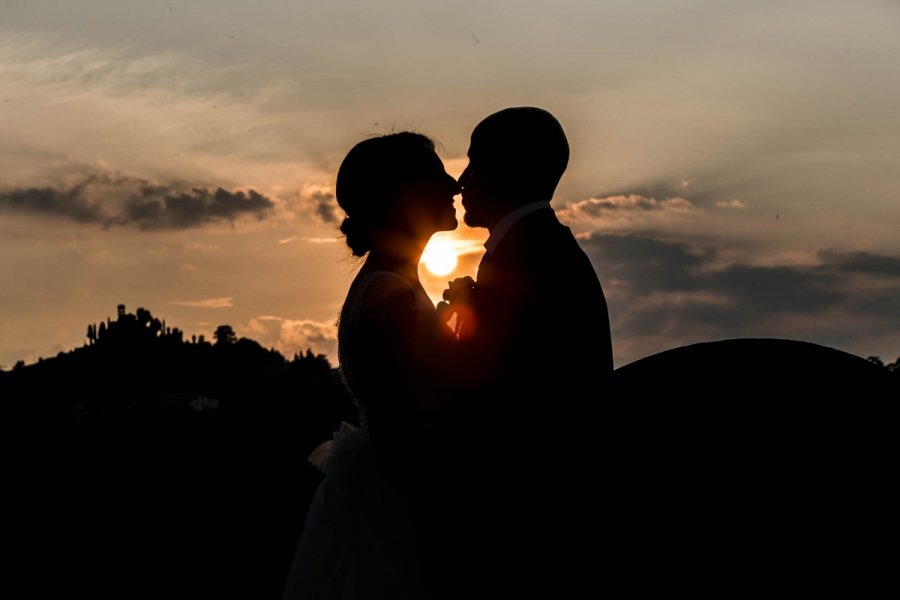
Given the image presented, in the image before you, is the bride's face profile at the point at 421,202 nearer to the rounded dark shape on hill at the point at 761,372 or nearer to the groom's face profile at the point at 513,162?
the groom's face profile at the point at 513,162

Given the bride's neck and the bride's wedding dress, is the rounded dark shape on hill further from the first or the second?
the bride's neck

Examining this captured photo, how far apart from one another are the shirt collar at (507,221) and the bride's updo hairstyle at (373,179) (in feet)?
1.58

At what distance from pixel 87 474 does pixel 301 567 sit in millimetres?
9548

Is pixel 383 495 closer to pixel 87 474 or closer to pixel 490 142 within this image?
pixel 490 142

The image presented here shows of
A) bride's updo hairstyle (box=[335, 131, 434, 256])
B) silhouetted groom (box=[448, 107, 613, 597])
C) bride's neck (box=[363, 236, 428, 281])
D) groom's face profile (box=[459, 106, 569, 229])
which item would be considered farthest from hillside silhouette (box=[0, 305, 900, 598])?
bride's updo hairstyle (box=[335, 131, 434, 256])

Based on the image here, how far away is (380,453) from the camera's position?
16.1 ft

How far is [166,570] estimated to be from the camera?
33.6ft

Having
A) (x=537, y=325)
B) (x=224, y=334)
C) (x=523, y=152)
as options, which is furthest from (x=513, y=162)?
(x=224, y=334)

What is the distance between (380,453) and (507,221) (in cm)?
116

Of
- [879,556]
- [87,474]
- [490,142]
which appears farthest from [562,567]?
[87,474]

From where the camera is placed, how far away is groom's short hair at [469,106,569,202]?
4.96 meters

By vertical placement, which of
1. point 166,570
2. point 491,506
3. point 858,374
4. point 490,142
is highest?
point 490,142

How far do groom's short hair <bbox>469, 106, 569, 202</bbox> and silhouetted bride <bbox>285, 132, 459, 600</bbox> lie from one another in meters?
0.27

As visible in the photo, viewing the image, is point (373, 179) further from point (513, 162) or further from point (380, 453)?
point (380, 453)
